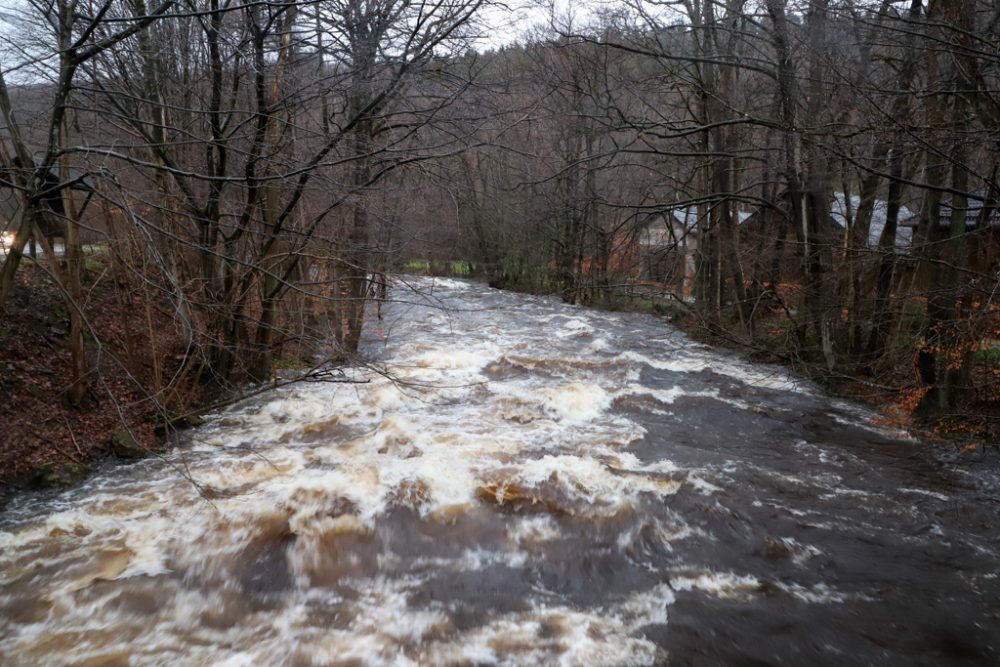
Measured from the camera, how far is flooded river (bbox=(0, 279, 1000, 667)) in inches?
200

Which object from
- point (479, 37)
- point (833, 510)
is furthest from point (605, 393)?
point (479, 37)

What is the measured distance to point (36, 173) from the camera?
5074 mm

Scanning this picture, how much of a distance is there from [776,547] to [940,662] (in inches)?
68.4

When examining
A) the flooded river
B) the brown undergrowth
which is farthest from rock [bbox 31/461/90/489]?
the flooded river

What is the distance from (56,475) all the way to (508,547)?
5.33 metres

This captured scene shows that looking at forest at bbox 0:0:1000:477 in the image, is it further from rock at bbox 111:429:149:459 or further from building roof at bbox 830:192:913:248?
building roof at bbox 830:192:913:248

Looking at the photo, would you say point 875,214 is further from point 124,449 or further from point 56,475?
point 56,475

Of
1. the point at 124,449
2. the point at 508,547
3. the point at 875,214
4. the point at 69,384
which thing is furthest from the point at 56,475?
the point at 875,214

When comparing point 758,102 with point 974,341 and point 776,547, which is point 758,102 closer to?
point 974,341

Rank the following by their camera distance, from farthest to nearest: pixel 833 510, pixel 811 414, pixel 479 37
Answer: pixel 811 414 → pixel 479 37 → pixel 833 510

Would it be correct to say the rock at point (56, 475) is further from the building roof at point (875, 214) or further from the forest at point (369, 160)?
the building roof at point (875, 214)

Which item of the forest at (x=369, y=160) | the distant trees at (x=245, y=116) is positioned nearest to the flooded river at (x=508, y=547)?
the forest at (x=369, y=160)

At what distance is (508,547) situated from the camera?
6.53m

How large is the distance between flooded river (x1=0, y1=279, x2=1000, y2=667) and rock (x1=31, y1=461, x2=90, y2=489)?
0.29 meters
